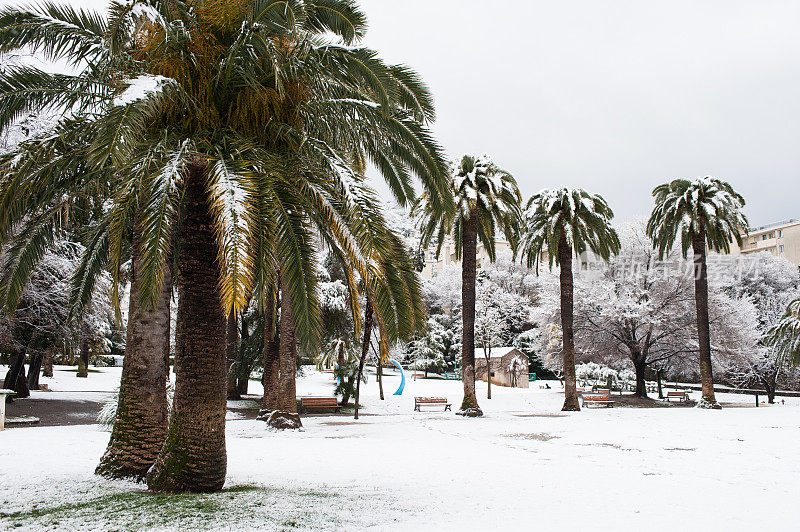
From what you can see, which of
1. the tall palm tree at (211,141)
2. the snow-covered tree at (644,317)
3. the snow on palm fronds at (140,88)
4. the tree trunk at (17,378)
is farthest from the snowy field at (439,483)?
the snow-covered tree at (644,317)

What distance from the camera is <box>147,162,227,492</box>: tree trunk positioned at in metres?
7.21

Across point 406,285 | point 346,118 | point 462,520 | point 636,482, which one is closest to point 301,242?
point 406,285

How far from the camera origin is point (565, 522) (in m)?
6.27

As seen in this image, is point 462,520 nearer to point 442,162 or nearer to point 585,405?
point 442,162

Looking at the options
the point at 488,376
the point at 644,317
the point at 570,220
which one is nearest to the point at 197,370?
the point at 570,220

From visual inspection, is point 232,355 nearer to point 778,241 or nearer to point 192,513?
point 192,513

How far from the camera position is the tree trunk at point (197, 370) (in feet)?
23.7

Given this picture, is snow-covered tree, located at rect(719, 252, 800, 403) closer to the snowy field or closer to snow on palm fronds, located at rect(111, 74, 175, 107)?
the snowy field

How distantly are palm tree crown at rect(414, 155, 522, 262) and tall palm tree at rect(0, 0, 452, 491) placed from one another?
14878mm

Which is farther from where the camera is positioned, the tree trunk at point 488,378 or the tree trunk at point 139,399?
the tree trunk at point 488,378

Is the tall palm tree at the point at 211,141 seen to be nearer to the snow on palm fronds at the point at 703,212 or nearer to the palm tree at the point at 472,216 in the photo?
the palm tree at the point at 472,216

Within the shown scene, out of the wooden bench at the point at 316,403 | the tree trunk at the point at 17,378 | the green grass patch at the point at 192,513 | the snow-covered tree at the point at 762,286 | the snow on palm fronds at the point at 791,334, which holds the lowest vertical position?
the wooden bench at the point at 316,403

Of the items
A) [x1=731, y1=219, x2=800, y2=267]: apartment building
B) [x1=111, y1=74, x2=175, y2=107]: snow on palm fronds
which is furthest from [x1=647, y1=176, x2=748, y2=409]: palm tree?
[x1=731, y1=219, x2=800, y2=267]: apartment building

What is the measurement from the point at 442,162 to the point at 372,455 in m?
6.49
